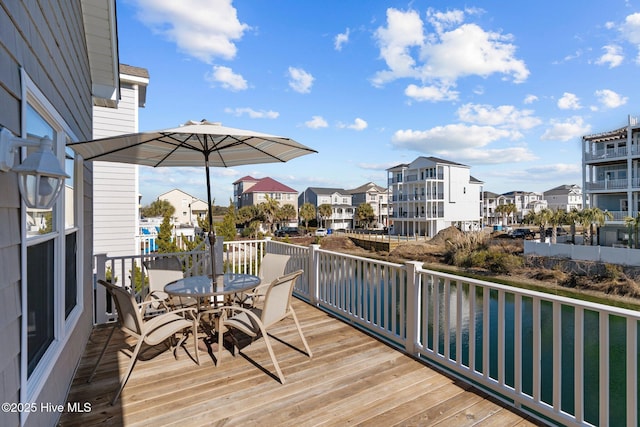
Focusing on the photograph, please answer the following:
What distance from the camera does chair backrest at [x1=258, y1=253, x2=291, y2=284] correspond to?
178 inches

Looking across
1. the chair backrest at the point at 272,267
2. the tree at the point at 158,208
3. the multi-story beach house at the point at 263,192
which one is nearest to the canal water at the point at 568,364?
the chair backrest at the point at 272,267

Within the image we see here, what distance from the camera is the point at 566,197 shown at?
54406 millimetres

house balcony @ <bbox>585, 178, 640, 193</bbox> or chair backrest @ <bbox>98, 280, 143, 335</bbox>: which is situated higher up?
house balcony @ <bbox>585, 178, 640, 193</bbox>

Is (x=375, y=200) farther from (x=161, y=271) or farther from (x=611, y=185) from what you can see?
(x=161, y=271)

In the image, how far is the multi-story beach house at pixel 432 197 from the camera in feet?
A: 117

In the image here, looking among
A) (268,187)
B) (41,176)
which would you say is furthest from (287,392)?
(268,187)

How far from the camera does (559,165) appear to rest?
4447 cm

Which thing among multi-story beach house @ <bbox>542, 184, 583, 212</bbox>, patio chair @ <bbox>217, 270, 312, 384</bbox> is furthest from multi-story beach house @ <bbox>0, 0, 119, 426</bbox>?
multi-story beach house @ <bbox>542, 184, 583, 212</bbox>

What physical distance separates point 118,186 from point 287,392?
25.2ft

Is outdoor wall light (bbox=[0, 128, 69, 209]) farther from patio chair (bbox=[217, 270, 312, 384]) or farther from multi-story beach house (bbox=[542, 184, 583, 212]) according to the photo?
multi-story beach house (bbox=[542, 184, 583, 212])

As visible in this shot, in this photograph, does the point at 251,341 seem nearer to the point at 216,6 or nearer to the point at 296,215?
the point at 216,6

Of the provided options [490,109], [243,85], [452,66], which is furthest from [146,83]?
[490,109]

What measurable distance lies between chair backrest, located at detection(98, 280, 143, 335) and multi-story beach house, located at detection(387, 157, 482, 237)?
3484 cm

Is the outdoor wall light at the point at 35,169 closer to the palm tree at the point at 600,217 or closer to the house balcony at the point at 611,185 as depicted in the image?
the palm tree at the point at 600,217
